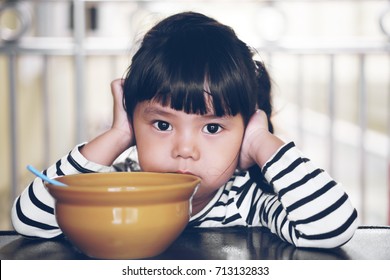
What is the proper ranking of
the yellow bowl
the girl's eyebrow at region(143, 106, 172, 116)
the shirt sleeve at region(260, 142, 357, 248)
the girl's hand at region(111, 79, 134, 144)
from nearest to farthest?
the yellow bowl < the shirt sleeve at region(260, 142, 357, 248) < the girl's eyebrow at region(143, 106, 172, 116) < the girl's hand at region(111, 79, 134, 144)

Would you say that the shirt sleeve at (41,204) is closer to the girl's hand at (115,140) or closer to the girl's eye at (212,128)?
the girl's hand at (115,140)

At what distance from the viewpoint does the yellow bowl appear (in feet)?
1.79

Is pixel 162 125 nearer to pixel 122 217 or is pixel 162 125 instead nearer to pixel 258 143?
pixel 258 143

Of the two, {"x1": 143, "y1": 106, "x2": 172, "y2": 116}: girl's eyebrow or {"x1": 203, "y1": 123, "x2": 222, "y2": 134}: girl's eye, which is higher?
{"x1": 143, "y1": 106, "x2": 172, "y2": 116}: girl's eyebrow

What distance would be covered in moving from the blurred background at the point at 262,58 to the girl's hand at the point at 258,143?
0.61m

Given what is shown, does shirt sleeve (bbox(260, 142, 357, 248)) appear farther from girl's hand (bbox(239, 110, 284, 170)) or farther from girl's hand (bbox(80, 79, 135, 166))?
girl's hand (bbox(80, 79, 135, 166))

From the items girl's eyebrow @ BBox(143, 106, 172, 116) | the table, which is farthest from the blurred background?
the table

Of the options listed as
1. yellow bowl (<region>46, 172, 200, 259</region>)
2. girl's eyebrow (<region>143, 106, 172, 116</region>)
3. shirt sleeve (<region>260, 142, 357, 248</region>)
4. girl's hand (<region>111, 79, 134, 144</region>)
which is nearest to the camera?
yellow bowl (<region>46, 172, 200, 259</region>)

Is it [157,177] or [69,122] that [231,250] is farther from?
[69,122]

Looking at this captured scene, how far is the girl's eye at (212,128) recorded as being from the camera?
2.71ft

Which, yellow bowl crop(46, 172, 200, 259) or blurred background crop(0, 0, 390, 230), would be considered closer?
yellow bowl crop(46, 172, 200, 259)

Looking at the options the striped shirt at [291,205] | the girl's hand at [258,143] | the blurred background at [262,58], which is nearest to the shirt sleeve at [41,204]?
the striped shirt at [291,205]

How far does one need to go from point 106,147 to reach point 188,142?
0.17 metres

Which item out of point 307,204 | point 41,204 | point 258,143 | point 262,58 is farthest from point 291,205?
point 262,58
